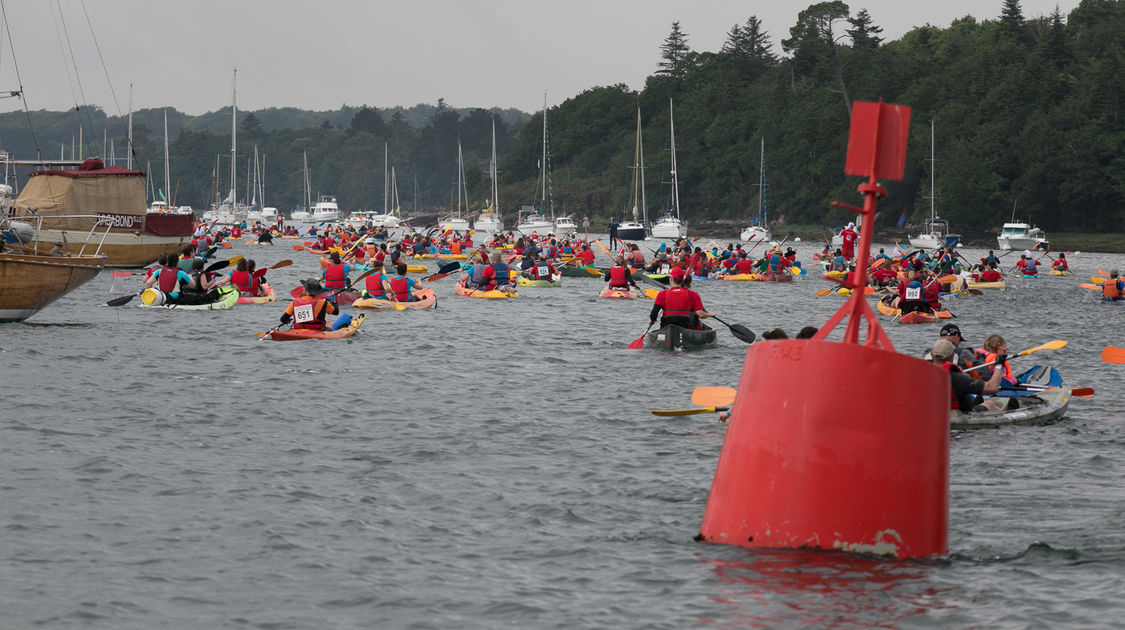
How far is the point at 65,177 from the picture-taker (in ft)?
141

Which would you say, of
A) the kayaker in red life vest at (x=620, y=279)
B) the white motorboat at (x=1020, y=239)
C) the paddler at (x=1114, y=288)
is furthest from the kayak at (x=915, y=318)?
the white motorboat at (x=1020, y=239)

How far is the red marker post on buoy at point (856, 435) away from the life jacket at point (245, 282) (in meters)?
25.5

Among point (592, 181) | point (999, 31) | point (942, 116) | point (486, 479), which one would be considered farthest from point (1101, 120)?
point (486, 479)

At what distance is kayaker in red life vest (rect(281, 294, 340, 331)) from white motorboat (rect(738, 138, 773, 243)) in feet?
229

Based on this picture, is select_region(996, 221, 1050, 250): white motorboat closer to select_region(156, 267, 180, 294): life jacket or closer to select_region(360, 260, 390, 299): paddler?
select_region(360, 260, 390, 299): paddler

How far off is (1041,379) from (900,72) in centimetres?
9637

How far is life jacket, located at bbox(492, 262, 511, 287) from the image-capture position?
36.1 m

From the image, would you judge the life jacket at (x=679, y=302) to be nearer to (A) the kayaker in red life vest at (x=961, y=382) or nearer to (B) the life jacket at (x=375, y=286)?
(A) the kayaker in red life vest at (x=961, y=382)

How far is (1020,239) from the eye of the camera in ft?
261

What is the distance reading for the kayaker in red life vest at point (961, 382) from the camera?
13359 mm

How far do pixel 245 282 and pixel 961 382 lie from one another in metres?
21.9

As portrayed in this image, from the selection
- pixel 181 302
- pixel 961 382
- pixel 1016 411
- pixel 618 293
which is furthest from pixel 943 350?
pixel 618 293

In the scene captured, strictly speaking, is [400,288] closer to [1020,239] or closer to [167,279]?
[167,279]

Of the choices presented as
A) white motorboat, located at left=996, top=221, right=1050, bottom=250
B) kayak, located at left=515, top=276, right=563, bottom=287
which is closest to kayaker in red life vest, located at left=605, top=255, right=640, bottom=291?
kayak, located at left=515, top=276, right=563, bottom=287
